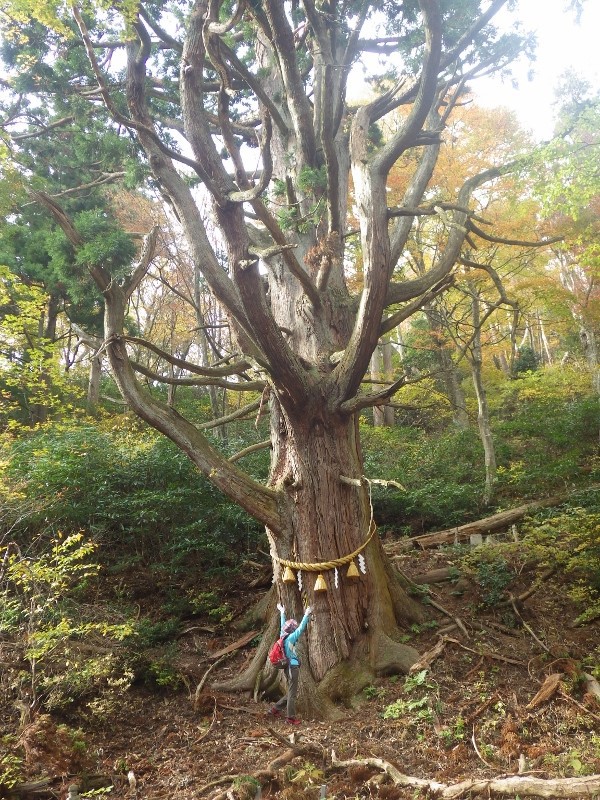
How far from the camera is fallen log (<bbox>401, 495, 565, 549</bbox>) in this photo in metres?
8.74

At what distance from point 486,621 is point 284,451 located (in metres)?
3.05

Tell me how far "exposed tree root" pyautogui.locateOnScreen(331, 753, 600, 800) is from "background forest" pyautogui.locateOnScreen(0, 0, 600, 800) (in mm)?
258

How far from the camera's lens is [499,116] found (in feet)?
44.1

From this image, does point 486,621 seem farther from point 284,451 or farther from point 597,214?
point 597,214

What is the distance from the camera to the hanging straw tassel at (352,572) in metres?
4.91

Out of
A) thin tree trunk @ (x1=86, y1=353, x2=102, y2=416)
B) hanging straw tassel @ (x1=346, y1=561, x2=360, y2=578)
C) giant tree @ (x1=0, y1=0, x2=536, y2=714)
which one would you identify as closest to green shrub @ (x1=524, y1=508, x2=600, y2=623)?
giant tree @ (x1=0, y1=0, x2=536, y2=714)

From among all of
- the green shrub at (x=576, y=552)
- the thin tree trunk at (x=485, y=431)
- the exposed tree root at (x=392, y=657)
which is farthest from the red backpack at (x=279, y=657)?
the thin tree trunk at (x=485, y=431)

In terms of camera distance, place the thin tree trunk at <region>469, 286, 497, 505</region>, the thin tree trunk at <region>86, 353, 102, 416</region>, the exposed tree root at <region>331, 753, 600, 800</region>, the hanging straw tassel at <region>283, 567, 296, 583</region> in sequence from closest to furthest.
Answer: the exposed tree root at <region>331, 753, 600, 800</region>
the hanging straw tassel at <region>283, 567, 296, 583</region>
the thin tree trunk at <region>469, 286, 497, 505</region>
the thin tree trunk at <region>86, 353, 102, 416</region>

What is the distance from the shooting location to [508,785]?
109 inches

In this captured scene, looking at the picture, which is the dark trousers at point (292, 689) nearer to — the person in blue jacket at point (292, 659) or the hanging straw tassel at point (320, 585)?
the person in blue jacket at point (292, 659)

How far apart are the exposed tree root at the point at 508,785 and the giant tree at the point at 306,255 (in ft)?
4.90

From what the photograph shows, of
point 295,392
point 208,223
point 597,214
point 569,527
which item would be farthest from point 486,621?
point 208,223

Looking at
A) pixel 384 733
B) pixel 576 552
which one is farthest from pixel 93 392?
pixel 384 733

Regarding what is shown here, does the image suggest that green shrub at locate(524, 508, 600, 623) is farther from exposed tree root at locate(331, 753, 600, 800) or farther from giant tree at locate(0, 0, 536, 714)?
exposed tree root at locate(331, 753, 600, 800)
